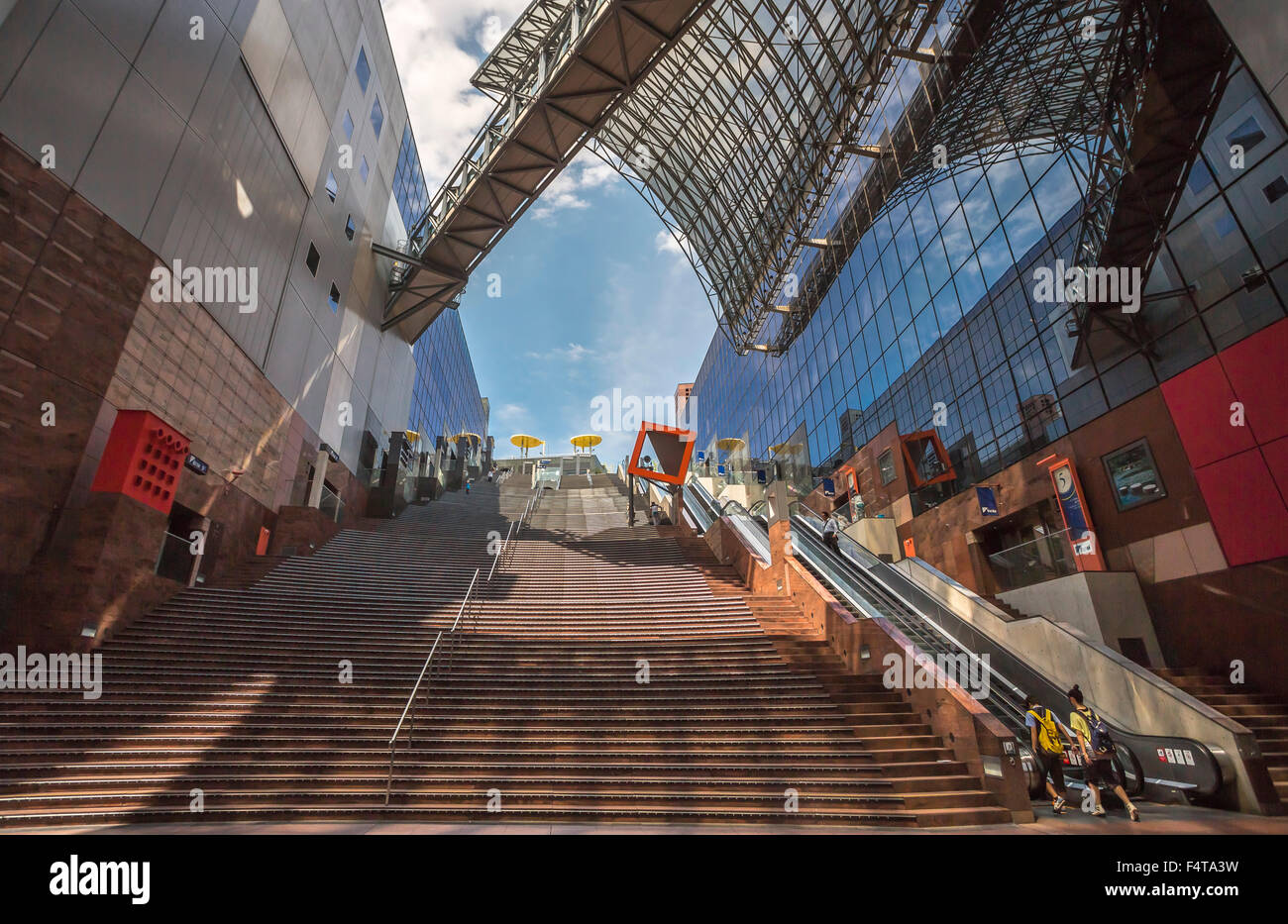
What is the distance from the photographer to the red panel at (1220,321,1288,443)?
10484 millimetres

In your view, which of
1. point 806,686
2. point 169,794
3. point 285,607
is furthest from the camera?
point 285,607

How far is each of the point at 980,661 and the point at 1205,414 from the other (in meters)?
6.87

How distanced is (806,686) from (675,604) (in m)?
4.07

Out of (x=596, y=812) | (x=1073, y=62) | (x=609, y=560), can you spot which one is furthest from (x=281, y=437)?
(x=1073, y=62)

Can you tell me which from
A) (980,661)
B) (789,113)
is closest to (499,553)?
(980,661)

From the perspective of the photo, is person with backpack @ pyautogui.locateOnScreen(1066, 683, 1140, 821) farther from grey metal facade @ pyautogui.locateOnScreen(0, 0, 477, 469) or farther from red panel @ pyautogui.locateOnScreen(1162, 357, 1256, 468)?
grey metal facade @ pyautogui.locateOnScreen(0, 0, 477, 469)

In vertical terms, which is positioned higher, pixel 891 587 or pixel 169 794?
pixel 891 587

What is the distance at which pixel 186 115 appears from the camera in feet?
41.1

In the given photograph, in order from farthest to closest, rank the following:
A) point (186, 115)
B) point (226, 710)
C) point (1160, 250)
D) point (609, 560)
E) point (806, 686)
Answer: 1. point (609, 560)
2. point (1160, 250)
3. point (186, 115)
4. point (806, 686)
5. point (226, 710)

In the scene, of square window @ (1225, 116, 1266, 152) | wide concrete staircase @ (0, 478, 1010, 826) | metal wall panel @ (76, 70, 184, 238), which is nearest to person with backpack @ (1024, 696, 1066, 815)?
wide concrete staircase @ (0, 478, 1010, 826)

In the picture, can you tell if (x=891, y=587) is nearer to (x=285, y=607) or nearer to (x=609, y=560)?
(x=609, y=560)

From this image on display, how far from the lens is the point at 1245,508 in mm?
11086

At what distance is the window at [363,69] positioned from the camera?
22.6 m
